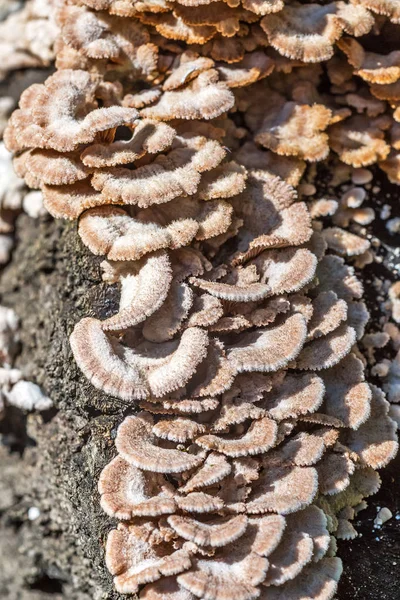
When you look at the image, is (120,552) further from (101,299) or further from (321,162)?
(321,162)

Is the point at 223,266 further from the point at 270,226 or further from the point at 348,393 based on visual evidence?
the point at 348,393

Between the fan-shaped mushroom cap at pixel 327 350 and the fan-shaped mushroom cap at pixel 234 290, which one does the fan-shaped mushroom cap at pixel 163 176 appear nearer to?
the fan-shaped mushroom cap at pixel 234 290

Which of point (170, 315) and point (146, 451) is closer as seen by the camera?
point (146, 451)

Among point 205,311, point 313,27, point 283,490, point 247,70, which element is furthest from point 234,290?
point 313,27

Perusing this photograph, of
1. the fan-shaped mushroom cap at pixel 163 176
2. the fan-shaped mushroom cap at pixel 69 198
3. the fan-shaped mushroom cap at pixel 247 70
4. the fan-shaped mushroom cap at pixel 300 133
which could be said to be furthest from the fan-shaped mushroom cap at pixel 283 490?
the fan-shaped mushroom cap at pixel 247 70

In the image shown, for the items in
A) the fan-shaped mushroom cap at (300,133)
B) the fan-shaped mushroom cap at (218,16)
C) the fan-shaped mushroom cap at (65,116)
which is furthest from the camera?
the fan-shaped mushroom cap at (300,133)

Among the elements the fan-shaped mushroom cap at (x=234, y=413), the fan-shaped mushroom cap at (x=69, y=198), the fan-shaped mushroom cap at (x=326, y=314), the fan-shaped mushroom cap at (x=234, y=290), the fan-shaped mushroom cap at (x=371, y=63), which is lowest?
the fan-shaped mushroom cap at (x=234, y=413)

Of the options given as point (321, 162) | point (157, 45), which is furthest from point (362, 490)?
point (157, 45)
